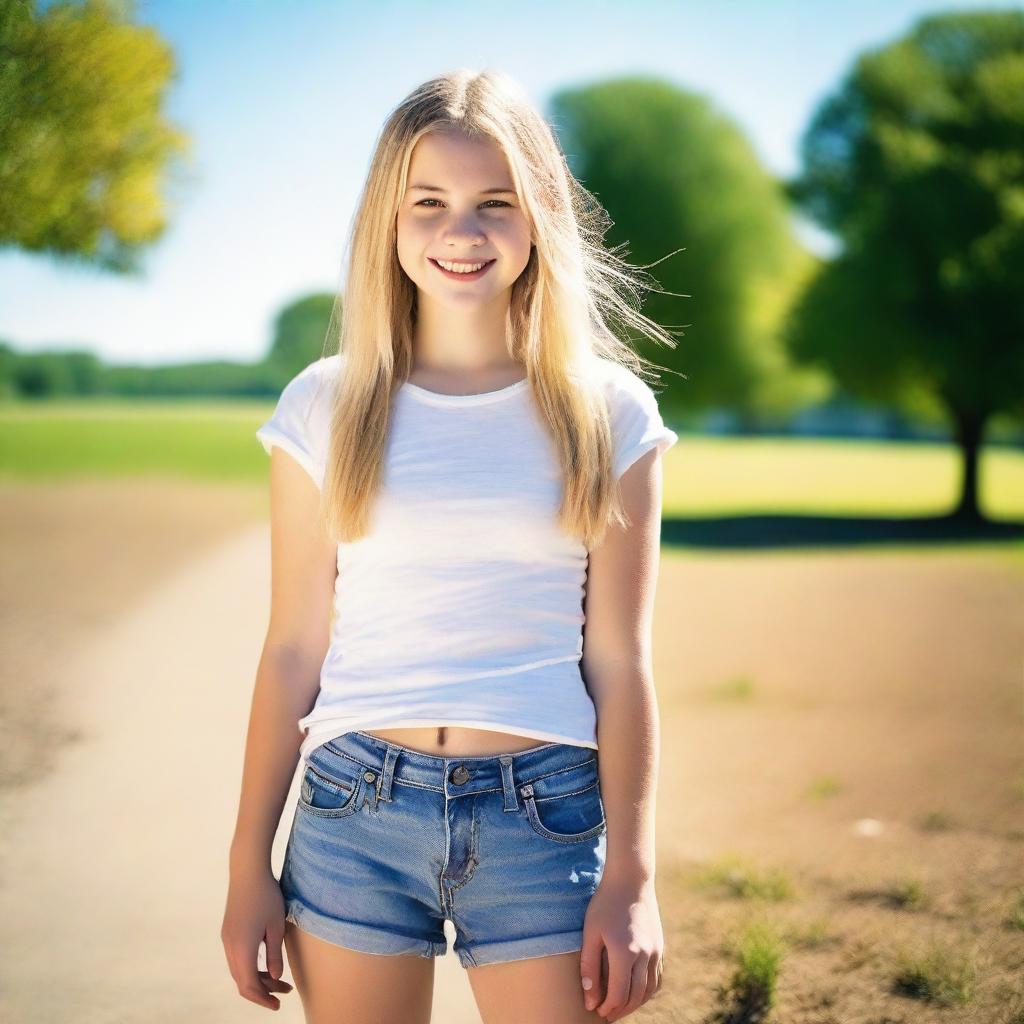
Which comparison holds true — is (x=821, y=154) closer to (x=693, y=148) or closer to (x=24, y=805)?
(x=693, y=148)

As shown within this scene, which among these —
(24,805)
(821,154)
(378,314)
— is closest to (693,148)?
(821,154)

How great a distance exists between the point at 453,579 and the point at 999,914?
321 cm

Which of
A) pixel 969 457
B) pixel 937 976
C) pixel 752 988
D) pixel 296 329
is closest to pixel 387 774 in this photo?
pixel 752 988

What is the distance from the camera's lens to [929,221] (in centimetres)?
2150

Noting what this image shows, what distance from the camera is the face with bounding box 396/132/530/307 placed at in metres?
1.92

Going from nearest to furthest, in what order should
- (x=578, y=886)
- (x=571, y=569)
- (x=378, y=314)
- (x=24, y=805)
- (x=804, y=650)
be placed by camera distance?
(x=578, y=886), (x=571, y=569), (x=378, y=314), (x=24, y=805), (x=804, y=650)

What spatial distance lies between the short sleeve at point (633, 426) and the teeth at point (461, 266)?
0.30 m

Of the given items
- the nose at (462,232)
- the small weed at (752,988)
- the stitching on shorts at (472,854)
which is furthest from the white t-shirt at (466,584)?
the small weed at (752,988)

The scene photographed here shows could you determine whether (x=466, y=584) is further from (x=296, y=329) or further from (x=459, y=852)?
(x=296, y=329)

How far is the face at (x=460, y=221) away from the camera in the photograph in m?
1.92

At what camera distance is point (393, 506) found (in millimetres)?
1890

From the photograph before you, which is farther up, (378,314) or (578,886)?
(378,314)

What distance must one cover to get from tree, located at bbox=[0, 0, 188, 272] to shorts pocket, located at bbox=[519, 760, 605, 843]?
2.05 m

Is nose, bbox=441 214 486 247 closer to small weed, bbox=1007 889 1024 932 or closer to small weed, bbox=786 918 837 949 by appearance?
small weed, bbox=786 918 837 949
